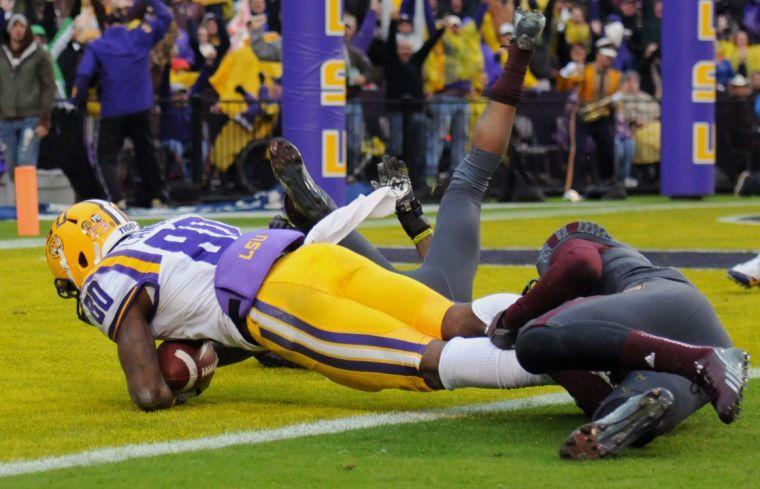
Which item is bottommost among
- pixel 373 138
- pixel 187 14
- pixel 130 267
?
pixel 373 138

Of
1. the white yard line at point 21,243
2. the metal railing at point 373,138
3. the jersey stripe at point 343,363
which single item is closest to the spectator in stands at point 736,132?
the metal railing at point 373,138

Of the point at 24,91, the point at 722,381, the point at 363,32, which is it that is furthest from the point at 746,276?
the point at 363,32

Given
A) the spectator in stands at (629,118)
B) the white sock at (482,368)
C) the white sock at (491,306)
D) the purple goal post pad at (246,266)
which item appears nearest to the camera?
the white sock at (482,368)

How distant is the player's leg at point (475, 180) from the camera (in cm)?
675

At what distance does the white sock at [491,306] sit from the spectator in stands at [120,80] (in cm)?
1172

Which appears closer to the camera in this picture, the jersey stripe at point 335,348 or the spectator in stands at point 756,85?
the jersey stripe at point 335,348

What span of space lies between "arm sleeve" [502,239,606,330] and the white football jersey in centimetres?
120

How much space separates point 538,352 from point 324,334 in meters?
0.94

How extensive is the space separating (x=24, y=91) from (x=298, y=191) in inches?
424

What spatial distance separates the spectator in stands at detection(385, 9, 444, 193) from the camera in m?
19.6

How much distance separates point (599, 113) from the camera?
2055cm

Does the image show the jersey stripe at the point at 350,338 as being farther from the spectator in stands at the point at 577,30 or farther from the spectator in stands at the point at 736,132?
the spectator in stands at the point at 577,30

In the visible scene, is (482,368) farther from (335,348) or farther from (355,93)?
(355,93)

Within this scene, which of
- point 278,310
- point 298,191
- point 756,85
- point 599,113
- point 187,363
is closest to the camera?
point 278,310
